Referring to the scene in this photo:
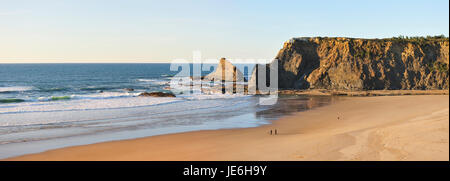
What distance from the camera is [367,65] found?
170ft

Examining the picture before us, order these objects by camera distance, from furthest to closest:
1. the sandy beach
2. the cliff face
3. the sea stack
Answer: the sea stack → the cliff face → the sandy beach

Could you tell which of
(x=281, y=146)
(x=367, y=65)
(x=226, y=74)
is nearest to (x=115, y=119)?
(x=281, y=146)

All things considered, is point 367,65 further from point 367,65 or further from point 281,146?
point 281,146

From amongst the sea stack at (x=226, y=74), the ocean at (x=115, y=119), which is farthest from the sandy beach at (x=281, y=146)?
the sea stack at (x=226, y=74)

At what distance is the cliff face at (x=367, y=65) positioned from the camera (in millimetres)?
50750

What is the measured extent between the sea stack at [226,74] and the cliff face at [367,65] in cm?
1944

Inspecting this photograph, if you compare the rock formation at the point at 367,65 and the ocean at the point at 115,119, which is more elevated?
the rock formation at the point at 367,65

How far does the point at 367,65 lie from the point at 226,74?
108 feet

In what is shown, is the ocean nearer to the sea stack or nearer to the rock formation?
the rock formation

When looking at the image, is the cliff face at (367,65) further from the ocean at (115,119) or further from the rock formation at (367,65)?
the ocean at (115,119)

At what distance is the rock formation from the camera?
50.8 metres

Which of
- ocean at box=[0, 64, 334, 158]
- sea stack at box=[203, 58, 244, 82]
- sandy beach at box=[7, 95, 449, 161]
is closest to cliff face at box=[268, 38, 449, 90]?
ocean at box=[0, 64, 334, 158]

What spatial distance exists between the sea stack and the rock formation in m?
19.3
